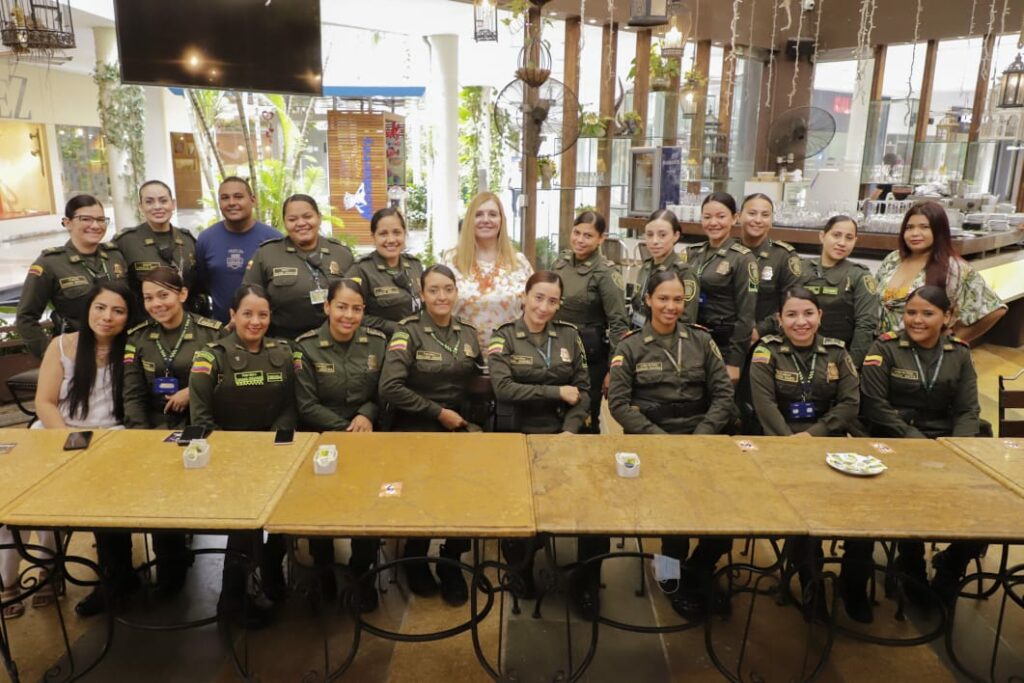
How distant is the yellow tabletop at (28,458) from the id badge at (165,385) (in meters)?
0.38

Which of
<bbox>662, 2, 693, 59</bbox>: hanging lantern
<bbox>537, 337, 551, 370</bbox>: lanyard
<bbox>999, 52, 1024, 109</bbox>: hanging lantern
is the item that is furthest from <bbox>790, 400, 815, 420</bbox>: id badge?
<bbox>999, 52, 1024, 109</bbox>: hanging lantern

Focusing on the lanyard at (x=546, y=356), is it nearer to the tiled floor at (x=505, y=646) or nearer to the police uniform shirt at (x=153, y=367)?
the tiled floor at (x=505, y=646)

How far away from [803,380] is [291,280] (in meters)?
2.48

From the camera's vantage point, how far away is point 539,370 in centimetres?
333

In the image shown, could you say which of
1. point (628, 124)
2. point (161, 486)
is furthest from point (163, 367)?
point (628, 124)

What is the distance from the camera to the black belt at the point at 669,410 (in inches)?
127

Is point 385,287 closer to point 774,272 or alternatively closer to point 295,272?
point 295,272

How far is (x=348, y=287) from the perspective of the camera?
125 inches

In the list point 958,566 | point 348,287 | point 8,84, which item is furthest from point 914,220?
point 8,84

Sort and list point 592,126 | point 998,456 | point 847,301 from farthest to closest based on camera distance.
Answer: point 592,126 < point 847,301 < point 998,456

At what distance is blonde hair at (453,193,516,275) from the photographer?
3.72 meters

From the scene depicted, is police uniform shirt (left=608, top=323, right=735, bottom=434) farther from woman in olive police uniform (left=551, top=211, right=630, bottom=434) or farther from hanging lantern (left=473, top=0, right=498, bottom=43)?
hanging lantern (left=473, top=0, right=498, bottom=43)

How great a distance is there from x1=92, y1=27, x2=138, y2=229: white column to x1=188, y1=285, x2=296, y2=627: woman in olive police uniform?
4.27 m

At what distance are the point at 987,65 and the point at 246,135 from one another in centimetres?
888
